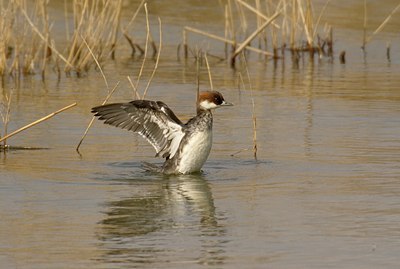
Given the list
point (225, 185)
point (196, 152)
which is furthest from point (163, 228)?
point (196, 152)

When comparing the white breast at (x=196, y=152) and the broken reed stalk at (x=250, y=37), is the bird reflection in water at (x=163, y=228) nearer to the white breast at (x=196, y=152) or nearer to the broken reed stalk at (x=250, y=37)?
the white breast at (x=196, y=152)

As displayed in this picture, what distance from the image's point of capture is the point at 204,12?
21703 mm

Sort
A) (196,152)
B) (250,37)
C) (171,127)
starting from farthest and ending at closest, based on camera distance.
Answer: (250,37), (171,127), (196,152)

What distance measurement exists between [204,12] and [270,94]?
7205 mm

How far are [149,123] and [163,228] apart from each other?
2.67 meters

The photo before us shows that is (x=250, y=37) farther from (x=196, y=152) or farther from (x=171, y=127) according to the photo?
Result: (x=196, y=152)

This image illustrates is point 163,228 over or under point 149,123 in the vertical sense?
under

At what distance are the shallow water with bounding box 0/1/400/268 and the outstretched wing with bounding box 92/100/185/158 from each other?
33 centimetres

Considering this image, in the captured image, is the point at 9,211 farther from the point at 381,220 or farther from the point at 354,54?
the point at 354,54

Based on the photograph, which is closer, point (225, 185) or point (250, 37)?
point (225, 185)

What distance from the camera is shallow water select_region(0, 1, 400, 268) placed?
7277mm

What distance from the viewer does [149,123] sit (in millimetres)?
10516

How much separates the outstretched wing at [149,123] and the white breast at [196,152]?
0.62 feet

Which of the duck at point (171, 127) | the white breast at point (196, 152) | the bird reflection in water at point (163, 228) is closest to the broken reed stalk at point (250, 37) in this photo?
the duck at point (171, 127)
